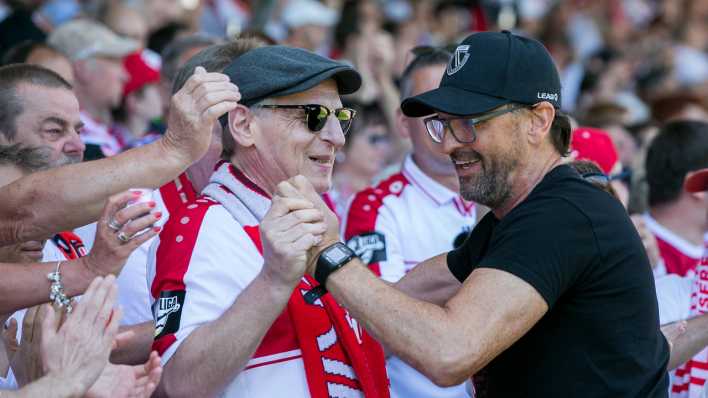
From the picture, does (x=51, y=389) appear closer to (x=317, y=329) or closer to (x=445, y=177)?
(x=317, y=329)

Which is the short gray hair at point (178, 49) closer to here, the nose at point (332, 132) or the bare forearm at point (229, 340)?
the nose at point (332, 132)

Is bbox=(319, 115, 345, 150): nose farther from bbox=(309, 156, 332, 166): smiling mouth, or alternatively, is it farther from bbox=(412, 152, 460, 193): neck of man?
bbox=(412, 152, 460, 193): neck of man

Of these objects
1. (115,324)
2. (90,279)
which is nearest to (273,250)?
(115,324)

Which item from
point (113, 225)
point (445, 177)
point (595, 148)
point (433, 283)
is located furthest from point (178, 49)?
point (113, 225)

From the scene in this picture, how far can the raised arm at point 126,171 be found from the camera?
2.77 metres

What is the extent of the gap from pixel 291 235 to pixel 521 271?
63 cm

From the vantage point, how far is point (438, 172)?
470cm

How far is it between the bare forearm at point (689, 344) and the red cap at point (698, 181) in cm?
76

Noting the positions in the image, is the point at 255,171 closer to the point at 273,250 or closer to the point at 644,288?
the point at 273,250

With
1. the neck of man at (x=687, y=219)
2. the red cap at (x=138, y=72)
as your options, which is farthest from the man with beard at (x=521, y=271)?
the red cap at (x=138, y=72)

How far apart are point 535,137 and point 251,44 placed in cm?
137

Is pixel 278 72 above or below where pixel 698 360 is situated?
above

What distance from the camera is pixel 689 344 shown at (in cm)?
358

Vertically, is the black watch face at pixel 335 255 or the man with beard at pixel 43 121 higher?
the man with beard at pixel 43 121
